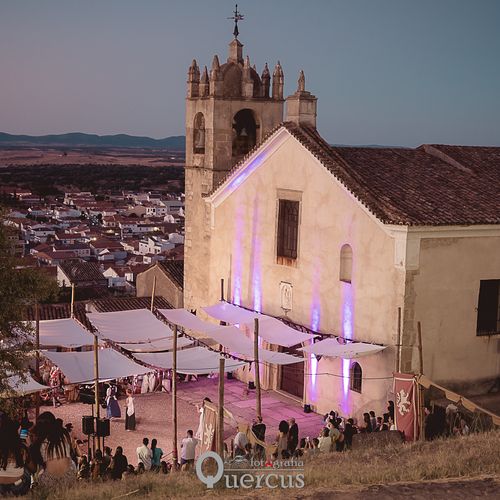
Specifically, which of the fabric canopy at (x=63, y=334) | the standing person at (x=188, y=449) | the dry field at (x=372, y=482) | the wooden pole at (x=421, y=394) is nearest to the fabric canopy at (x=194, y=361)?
the fabric canopy at (x=63, y=334)

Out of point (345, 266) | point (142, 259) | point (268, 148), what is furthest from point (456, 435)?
point (142, 259)

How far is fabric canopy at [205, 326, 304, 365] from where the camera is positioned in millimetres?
19609

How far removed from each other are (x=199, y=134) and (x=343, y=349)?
42.3 ft

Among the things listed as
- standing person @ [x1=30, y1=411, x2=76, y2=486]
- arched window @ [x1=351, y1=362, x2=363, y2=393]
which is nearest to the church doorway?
arched window @ [x1=351, y1=362, x2=363, y2=393]

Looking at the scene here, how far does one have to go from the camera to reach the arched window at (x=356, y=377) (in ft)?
65.8

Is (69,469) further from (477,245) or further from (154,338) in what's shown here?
(477,245)

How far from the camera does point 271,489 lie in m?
11.3

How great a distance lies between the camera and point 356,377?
795 inches

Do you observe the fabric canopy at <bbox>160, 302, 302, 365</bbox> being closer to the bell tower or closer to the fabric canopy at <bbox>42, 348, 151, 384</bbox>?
the fabric canopy at <bbox>42, 348, 151, 384</bbox>

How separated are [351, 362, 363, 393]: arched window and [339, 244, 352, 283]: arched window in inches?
82.7

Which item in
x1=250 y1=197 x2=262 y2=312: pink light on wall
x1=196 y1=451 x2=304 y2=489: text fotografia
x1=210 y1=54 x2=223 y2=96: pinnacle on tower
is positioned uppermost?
x1=210 y1=54 x2=223 y2=96: pinnacle on tower

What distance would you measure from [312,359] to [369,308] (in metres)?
2.54

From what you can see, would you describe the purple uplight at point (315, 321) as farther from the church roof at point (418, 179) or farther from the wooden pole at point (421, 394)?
the wooden pole at point (421, 394)

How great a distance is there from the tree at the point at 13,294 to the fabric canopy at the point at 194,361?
13.3ft
